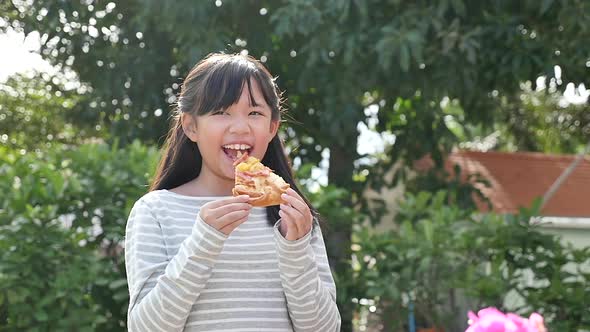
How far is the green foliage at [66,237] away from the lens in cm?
464

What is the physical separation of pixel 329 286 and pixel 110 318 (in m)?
3.02

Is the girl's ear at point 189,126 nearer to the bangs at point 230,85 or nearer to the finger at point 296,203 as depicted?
the bangs at point 230,85

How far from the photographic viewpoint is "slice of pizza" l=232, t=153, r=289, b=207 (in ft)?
6.68

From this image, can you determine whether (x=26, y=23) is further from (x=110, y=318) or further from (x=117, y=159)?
(x=110, y=318)

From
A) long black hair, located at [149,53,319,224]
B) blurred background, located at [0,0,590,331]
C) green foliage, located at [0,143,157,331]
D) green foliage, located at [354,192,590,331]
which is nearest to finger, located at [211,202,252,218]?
long black hair, located at [149,53,319,224]

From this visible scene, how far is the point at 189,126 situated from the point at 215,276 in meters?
0.38

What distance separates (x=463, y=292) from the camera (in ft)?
17.5

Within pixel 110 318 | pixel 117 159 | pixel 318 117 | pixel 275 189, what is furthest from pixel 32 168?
pixel 275 189

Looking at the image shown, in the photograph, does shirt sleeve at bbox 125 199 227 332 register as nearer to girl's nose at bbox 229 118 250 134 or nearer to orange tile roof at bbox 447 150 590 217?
girl's nose at bbox 229 118 250 134

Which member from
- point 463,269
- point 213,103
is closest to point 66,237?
point 463,269

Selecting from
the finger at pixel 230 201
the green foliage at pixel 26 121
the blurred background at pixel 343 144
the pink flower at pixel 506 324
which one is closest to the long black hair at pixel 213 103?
the finger at pixel 230 201

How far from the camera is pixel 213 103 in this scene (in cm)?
220

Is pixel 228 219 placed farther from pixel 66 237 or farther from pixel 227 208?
pixel 66 237

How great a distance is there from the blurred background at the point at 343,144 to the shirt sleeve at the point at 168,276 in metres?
1.98
